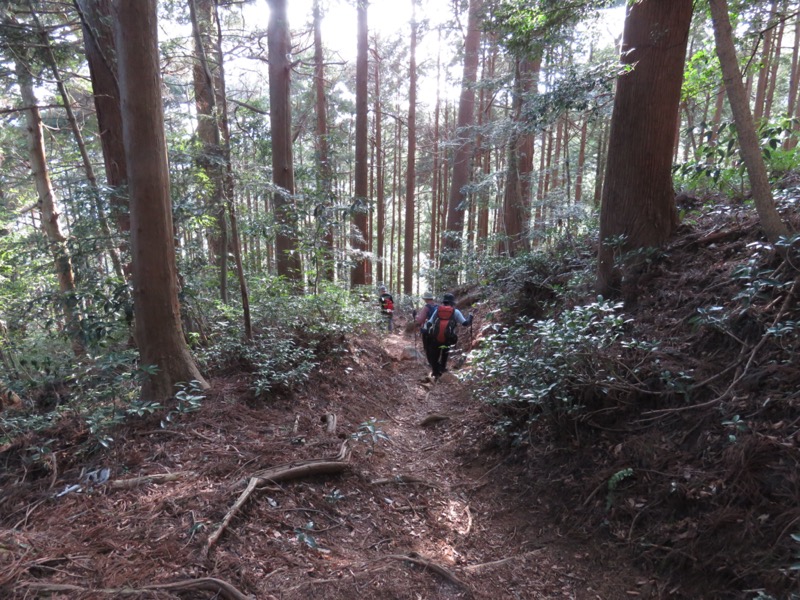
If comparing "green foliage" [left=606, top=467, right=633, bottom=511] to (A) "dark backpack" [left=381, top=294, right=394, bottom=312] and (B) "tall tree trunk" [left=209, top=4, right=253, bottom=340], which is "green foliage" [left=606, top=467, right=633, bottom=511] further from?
(A) "dark backpack" [left=381, top=294, right=394, bottom=312]

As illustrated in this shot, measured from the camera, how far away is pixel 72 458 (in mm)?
3709

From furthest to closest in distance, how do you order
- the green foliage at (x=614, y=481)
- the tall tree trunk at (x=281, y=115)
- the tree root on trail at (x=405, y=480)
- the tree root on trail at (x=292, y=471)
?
1. the tall tree trunk at (x=281, y=115)
2. the tree root on trail at (x=405, y=480)
3. the green foliage at (x=614, y=481)
4. the tree root on trail at (x=292, y=471)

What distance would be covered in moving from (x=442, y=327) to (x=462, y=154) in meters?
11.3

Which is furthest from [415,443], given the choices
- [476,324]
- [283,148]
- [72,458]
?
[283,148]

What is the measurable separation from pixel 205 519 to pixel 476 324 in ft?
28.7

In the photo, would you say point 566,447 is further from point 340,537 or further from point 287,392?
point 287,392

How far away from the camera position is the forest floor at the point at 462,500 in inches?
98.6

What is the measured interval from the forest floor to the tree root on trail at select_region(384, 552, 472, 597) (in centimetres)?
1

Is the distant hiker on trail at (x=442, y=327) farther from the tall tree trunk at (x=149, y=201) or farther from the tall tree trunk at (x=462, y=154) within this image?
the tall tree trunk at (x=462, y=154)

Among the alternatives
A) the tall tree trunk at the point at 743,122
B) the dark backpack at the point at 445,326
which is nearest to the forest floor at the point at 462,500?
the tall tree trunk at the point at 743,122

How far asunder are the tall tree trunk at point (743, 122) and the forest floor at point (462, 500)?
0.46 meters

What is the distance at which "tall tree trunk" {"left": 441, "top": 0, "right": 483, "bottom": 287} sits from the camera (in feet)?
50.5

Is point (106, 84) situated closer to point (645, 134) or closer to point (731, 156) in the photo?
point (645, 134)

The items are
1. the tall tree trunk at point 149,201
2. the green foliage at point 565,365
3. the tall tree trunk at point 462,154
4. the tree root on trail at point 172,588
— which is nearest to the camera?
the tree root on trail at point 172,588
